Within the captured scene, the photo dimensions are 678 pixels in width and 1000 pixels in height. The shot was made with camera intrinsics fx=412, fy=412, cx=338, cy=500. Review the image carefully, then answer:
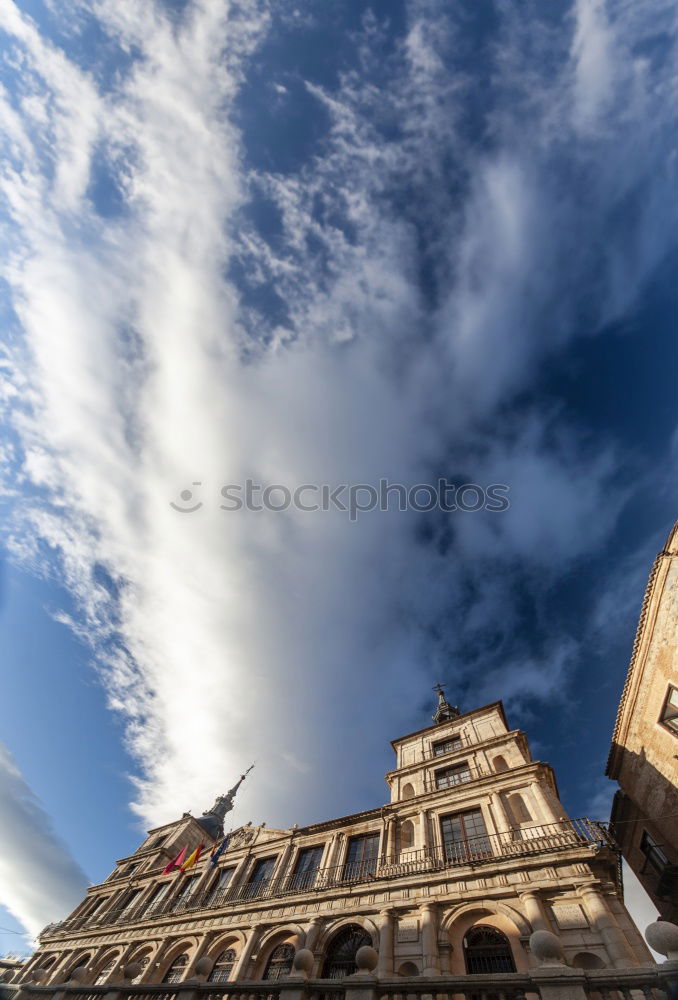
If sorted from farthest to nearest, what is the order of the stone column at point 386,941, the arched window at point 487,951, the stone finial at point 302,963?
the stone column at point 386,941 < the arched window at point 487,951 < the stone finial at point 302,963

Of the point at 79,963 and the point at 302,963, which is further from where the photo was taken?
the point at 79,963

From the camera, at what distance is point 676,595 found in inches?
550

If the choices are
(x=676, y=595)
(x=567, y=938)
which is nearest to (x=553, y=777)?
(x=567, y=938)

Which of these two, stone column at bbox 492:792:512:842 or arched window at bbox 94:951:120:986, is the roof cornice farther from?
arched window at bbox 94:951:120:986

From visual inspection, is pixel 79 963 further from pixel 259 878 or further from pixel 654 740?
pixel 654 740

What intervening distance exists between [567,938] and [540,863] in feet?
5.06

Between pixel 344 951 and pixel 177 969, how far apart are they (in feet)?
34.6

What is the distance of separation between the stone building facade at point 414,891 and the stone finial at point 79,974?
106mm

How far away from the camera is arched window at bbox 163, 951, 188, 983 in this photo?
1802cm

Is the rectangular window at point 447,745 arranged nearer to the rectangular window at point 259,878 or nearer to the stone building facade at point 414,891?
the stone building facade at point 414,891

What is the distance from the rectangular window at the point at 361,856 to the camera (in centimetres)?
1631

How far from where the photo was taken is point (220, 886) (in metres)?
21.8

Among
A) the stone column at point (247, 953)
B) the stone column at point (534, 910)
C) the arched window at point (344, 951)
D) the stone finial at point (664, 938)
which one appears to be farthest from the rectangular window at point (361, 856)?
the stone finial at point (664, 938)

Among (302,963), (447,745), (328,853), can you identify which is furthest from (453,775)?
(302,963)
